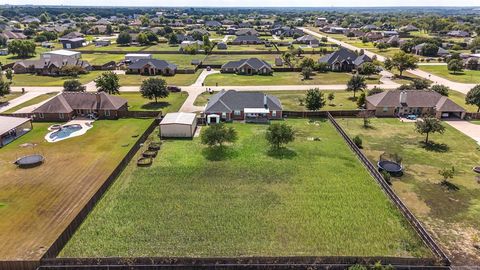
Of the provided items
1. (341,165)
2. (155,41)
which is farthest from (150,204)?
(155,41)

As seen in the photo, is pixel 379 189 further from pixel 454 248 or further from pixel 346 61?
pixel 346 61

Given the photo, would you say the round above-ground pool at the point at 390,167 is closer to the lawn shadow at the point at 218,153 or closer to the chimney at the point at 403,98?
the lawn shadow at the point at 218,153

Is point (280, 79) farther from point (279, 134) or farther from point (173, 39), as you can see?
point (173, 39)

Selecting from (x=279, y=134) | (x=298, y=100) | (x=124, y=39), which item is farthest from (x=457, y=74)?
(x=124, y=39)

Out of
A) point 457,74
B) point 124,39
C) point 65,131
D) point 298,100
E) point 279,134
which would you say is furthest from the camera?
point 124,39

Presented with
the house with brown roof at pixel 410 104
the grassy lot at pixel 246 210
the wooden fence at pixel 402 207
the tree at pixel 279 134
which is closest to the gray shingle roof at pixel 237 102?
the grassy lot at pixel 246 210

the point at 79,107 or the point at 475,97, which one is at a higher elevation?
the point at 475,97

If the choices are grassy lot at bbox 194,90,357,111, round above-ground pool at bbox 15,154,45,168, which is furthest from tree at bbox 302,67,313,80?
round above-ground pool at bbox 15,154,45,168
